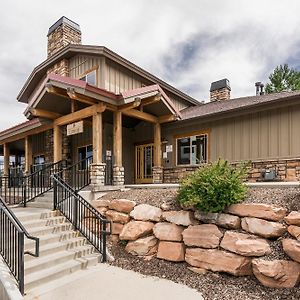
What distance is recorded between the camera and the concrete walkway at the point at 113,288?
4141 mm

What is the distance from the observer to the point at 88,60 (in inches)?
459

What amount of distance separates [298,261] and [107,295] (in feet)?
9.69

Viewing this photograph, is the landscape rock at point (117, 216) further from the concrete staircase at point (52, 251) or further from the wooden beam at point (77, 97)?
the wooden beam at point (77, 97)

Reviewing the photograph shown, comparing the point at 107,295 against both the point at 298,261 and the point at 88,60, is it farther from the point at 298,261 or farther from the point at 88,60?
the point at 88,60

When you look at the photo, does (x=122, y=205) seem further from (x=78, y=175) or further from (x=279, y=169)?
(x=279, y=169)

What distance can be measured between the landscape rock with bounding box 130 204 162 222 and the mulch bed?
20 cm

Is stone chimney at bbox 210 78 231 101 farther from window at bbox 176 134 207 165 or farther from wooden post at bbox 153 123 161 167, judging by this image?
wooden post at bbox 153 123 161 167

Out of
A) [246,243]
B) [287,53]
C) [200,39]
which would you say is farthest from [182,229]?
[287,53]

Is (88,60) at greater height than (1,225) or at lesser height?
greater

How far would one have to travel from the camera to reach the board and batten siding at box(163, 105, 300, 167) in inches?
342

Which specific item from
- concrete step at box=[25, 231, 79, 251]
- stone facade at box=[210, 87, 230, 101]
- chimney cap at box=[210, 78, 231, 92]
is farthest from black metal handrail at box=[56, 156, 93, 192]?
chimney cap at box=[210, 78, 231, 92]

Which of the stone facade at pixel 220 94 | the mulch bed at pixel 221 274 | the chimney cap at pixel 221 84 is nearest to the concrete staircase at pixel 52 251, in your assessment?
the mulch bed at pixel 221 274

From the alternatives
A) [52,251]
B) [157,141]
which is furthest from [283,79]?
[52,251]

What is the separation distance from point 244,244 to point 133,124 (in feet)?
28.7
